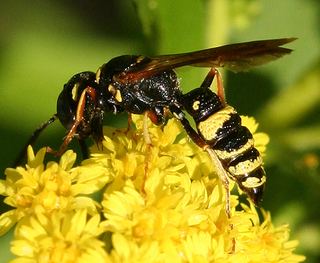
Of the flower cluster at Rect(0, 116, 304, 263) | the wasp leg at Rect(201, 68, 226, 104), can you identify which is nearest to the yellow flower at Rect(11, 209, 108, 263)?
the flower cluster at Rect(0, 116, 304, 263)

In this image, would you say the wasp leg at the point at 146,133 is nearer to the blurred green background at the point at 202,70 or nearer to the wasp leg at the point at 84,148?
the wasp leg at the point at 84,148

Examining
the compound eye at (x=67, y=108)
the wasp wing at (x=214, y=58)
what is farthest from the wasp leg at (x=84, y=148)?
the wasp wing at (x=214, y=58)

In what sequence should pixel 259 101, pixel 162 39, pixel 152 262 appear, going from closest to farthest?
1. pixel 152 262
2. pixel 162 39
3. pixel 259 101

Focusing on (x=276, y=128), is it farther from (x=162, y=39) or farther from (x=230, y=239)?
(x=230, y=239)

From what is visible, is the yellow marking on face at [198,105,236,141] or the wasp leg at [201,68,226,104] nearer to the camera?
the yellow marking on face at [198,105,236,141]

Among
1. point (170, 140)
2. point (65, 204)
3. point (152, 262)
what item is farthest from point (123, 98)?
point (152, 262)

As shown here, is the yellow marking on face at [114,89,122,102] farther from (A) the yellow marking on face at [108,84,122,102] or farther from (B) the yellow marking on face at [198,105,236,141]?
(B) the yellow marking on face at [198,105,236,141]
